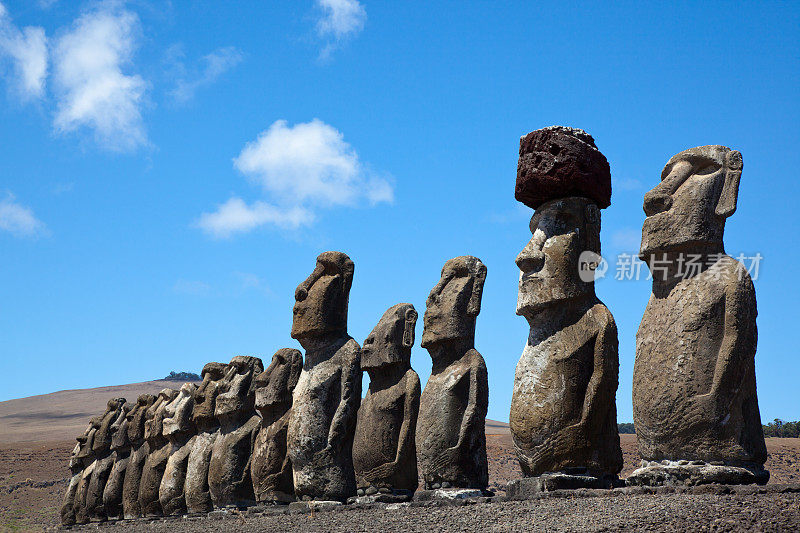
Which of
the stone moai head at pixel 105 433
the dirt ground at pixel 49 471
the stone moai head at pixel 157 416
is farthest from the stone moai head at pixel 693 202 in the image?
the stone moai head at pixel 105 433

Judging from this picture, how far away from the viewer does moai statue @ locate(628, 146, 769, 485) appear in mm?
7695

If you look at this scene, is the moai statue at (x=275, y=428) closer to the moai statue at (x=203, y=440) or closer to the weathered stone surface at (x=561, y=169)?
the moai statue at (x=203, y=440)

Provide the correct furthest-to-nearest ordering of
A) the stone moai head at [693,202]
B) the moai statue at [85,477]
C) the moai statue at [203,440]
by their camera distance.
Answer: the moai statue at [85,477] < the moai statue at [203,440] < the stone moai head at [693,202]

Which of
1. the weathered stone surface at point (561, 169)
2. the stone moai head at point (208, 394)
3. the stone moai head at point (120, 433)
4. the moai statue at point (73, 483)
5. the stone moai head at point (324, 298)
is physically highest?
the weathered stone surface at point (561, 169)

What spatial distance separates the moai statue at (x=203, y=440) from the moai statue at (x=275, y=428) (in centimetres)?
168

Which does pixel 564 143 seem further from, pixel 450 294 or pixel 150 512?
pixel 150 512

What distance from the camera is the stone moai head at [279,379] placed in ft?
43.6

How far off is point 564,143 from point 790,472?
511 inches

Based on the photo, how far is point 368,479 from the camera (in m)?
10.9

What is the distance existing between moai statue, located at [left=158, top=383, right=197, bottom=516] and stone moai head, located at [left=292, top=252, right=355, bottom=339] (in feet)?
14.0

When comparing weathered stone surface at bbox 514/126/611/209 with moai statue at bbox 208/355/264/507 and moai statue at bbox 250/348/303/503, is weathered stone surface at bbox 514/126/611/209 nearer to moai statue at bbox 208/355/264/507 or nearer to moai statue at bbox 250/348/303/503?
moai statue at bbox 250/348/303/503

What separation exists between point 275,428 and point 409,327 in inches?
114

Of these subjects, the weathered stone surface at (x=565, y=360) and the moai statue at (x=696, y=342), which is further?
the weathered stone surface at (x=565, y=360)

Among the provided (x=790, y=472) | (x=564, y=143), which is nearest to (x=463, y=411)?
(x=564, y=143)
